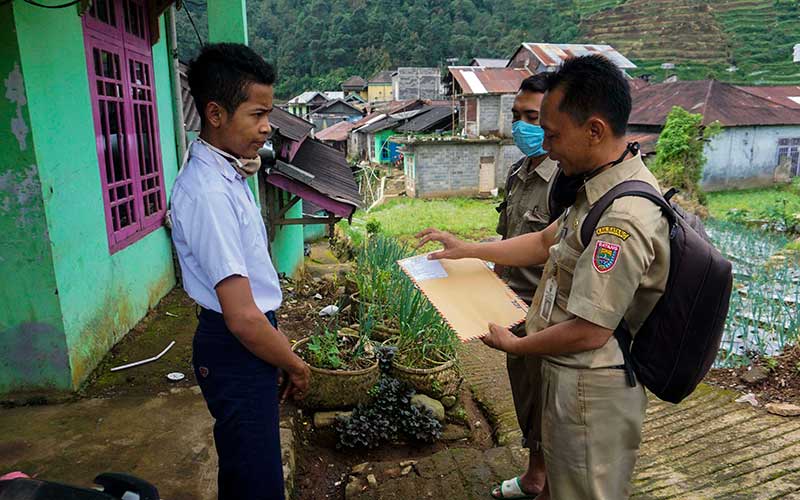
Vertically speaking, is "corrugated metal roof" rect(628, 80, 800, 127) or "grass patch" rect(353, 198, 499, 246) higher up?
"corrugated metal roof" rect(628, 80, 800, 127)

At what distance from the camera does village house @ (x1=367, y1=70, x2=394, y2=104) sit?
146 ft

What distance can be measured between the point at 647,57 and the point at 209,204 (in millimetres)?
46914

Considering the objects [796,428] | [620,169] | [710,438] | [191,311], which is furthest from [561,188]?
[191,311]

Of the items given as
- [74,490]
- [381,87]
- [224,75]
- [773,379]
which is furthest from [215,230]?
[381,87]

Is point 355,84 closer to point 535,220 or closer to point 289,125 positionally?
point 289,125

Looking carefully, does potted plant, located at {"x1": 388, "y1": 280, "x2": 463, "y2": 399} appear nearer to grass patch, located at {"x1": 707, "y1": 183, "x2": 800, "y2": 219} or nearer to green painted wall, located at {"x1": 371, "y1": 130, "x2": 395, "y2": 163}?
grass patch, located at {"x1": 707, "y1": 183, "x2": 800, "y2": 219}

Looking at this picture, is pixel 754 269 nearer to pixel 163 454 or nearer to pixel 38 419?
pixel 163 454

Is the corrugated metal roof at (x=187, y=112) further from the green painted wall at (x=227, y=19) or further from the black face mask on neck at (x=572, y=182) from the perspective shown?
the black face mask on neck at (x=572, y=182)

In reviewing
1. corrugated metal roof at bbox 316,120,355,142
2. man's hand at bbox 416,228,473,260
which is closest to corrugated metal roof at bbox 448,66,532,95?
corrugated metal roof at bbox 316,120,355,142

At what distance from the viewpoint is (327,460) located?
3.26 m

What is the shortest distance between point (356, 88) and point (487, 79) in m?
26.2

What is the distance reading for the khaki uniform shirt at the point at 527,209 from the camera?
270 cm

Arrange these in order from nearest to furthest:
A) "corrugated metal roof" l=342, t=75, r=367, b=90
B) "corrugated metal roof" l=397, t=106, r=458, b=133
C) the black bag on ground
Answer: the black bag on ground
"corrugated metal roof" l=397, t=106, r=458, b=133
"corrugated metal roof" l=342, t=75, r=367, b=90

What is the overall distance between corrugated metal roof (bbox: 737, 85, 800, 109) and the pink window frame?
2307cm
